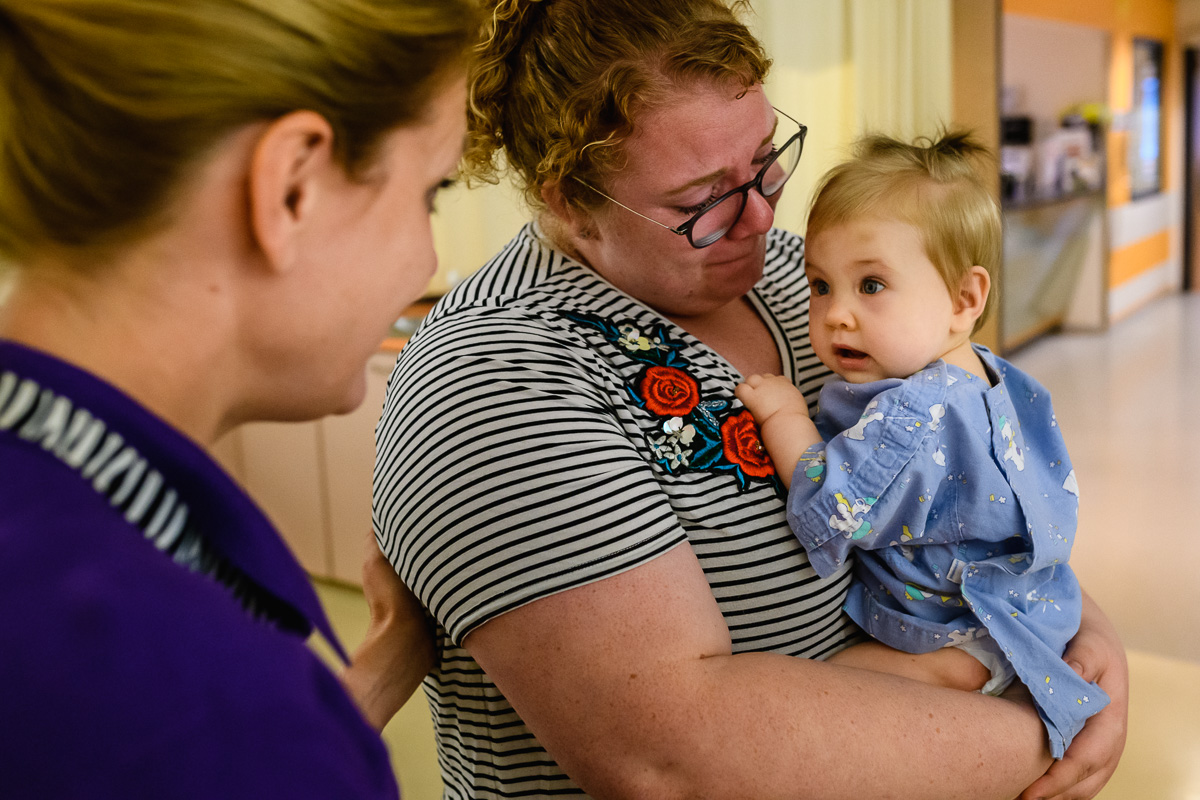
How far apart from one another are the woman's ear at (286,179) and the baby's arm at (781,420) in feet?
2.33

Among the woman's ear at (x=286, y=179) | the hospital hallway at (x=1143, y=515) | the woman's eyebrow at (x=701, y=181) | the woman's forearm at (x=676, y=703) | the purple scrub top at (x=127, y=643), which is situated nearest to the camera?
the purple scrub top at (x=127, y=643)

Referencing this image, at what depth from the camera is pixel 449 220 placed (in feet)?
13.7

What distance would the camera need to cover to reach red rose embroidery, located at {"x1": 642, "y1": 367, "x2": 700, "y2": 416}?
114cm

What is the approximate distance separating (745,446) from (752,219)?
30 cm

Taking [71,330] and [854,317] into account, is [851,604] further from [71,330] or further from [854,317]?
[71,330]

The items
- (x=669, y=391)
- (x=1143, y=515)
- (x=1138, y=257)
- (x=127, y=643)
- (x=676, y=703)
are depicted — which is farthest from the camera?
(x=1138, y=257)

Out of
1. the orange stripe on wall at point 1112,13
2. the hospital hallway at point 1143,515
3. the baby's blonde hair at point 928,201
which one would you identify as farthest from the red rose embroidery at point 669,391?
the orange stripe on wall at point 1112,13

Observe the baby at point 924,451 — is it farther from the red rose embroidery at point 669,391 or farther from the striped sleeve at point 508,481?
the striped sleeve at point 508,481

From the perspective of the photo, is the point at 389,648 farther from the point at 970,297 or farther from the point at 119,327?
the point at 970,297

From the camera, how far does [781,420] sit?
4.00ft

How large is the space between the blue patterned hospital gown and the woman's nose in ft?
0.74

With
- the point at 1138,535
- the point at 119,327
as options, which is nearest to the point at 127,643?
the point at 119,327

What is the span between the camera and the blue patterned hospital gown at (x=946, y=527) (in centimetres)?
119

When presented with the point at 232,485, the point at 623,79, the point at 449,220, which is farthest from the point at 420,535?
the point at 449,220
